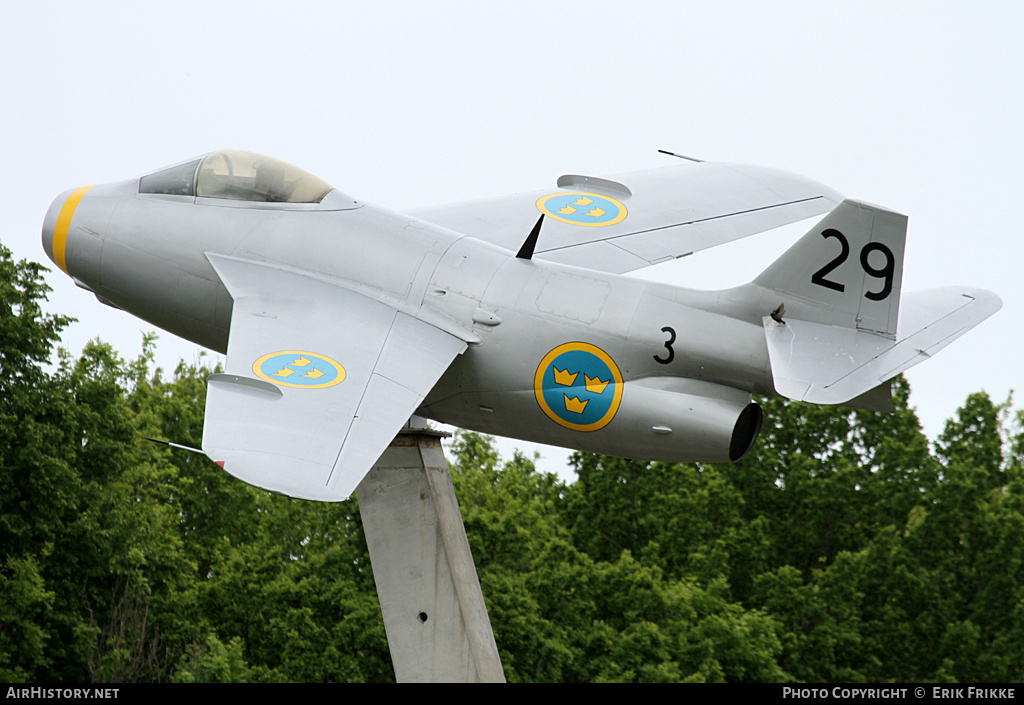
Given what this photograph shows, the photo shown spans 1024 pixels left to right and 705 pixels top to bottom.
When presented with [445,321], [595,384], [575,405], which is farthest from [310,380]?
[595,384]

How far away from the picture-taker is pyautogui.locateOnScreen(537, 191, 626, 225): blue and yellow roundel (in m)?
17.2

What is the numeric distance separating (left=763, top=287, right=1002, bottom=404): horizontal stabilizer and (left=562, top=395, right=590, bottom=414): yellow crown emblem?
2.08 m

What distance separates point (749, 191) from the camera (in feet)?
59.9

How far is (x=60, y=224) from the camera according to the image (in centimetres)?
1469

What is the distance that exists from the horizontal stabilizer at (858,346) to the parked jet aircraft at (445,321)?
24mm

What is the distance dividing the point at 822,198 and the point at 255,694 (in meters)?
11.8

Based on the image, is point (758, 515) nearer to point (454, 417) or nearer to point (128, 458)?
point (128, 458)

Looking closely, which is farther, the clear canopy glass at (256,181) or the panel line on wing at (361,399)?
the clear canopy glass at (256,181)

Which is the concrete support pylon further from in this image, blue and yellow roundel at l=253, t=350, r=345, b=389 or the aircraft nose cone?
the aircraft nose cone

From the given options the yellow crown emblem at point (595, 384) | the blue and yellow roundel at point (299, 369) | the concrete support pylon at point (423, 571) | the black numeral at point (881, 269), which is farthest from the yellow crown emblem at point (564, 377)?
the black numeral at point (881, 269)

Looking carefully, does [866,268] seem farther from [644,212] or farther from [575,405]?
[644,212]

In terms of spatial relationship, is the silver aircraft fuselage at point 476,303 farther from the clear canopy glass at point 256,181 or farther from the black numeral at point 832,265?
the black numeral at point 832,265

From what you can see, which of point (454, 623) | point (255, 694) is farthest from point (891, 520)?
point (255, 694)

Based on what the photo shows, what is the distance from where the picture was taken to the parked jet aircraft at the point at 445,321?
11.4 m
